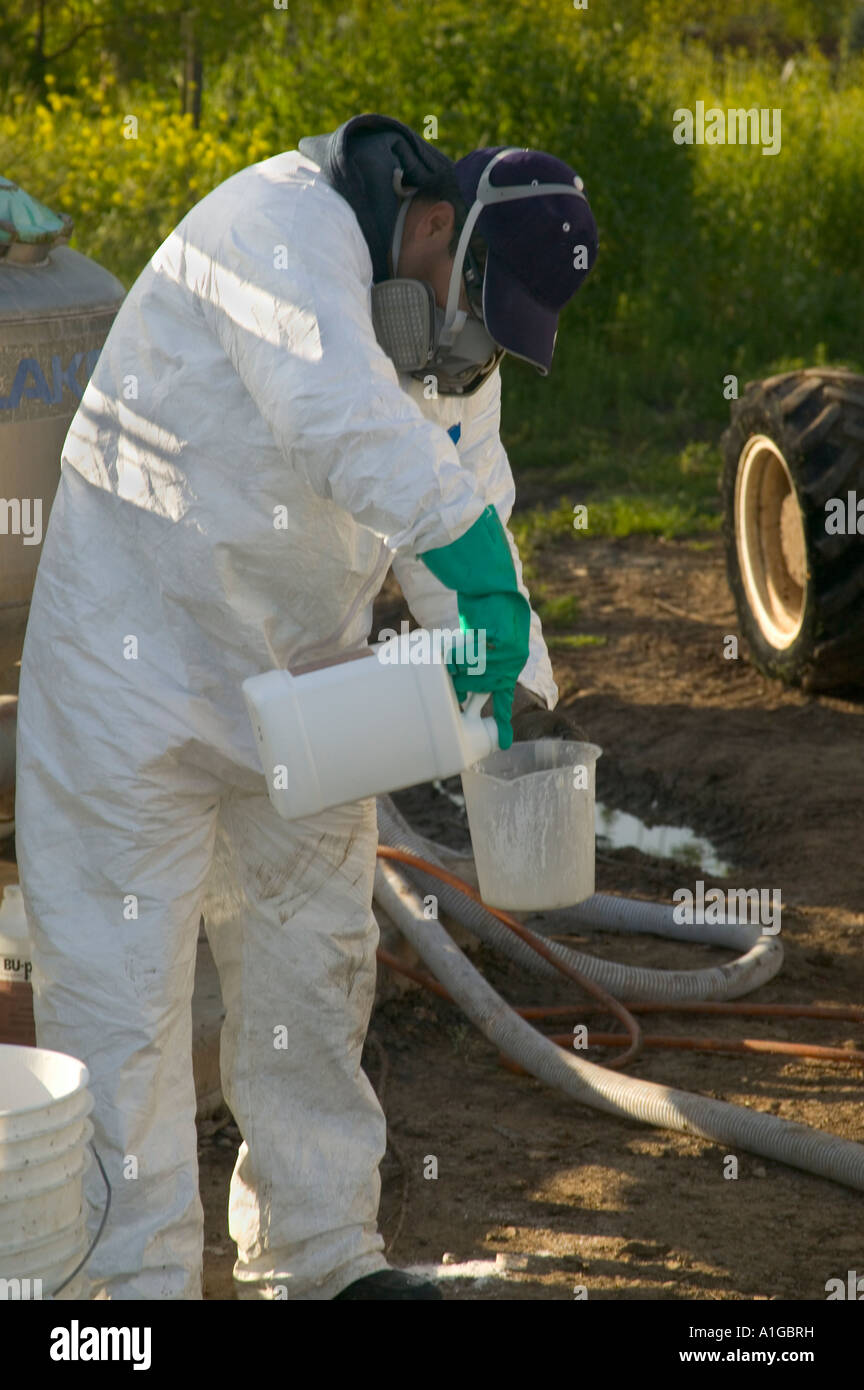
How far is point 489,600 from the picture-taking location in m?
2.38

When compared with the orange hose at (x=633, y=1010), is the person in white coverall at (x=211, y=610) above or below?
above

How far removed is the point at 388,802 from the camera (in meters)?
4.45

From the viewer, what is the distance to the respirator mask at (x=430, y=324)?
2539 millimetres

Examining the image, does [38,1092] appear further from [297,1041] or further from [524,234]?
[524,234]

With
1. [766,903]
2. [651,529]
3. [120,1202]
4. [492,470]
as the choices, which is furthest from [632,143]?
[120,1202]

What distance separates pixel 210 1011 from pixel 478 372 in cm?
163

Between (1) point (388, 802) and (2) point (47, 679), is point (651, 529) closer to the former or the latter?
(1) point (388, 802)

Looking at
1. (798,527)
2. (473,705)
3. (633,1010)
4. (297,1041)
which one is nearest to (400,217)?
(473,705)

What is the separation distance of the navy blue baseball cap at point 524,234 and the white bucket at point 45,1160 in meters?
1.28

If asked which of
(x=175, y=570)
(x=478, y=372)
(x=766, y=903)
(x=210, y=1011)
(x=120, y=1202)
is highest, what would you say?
(x=478, y=372)

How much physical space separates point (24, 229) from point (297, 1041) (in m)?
2.04

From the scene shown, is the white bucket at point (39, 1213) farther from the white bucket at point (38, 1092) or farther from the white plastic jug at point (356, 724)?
the white plastic jug at point (356, 724)

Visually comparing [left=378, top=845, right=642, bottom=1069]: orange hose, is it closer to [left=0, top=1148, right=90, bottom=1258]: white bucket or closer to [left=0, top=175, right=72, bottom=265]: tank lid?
[left=0, top=175, right=72, bottom=265]: tank lid

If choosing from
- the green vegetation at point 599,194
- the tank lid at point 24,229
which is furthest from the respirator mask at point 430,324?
the green vegetation at point 599,194
